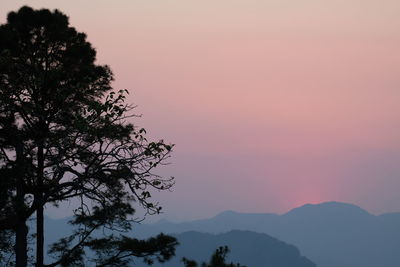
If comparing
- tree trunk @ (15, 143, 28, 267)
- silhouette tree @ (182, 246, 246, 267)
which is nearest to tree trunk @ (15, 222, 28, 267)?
tree trunk @ (15, 143, 28, 267)

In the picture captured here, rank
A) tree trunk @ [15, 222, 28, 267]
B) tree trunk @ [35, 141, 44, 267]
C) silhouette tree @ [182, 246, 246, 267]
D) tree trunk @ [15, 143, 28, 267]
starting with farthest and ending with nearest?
tree trunk @ [15, 222, 28, 267], tree trunk @ [35, 141, 44, 267], tree trunk @ [15, 143, 28, 267], silhouette tree @ [182, 246, 246, 267]

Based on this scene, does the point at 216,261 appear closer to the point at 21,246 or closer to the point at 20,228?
the point at 20,228

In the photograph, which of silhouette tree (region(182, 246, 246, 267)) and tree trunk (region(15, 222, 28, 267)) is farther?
tree trunk (region(15, 222, 28, 267))

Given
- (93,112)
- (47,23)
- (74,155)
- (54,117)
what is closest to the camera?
(93,112)

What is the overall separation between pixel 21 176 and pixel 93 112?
15.2 feet

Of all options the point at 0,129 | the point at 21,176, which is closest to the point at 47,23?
the point at 0,129

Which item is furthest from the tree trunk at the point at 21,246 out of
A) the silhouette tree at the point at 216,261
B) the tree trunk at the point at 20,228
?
the silhouette tree at the point at 216,261

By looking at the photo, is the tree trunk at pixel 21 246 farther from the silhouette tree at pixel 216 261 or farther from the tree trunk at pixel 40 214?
the silhouette tree at pixel 216 261

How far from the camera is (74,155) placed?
2191 cm

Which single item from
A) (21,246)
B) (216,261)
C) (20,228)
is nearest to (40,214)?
(20,228)

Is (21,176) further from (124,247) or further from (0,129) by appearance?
(124,247)

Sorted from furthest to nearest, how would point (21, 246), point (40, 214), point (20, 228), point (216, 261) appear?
point (40, 214) → point (21, 246) → point (20, 228) → point (216, 261)

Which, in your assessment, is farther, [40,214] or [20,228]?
[40,214]

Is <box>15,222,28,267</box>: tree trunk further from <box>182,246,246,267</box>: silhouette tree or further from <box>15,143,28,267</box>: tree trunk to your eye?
<box>182,246,246,267</box>: silhouette tree
